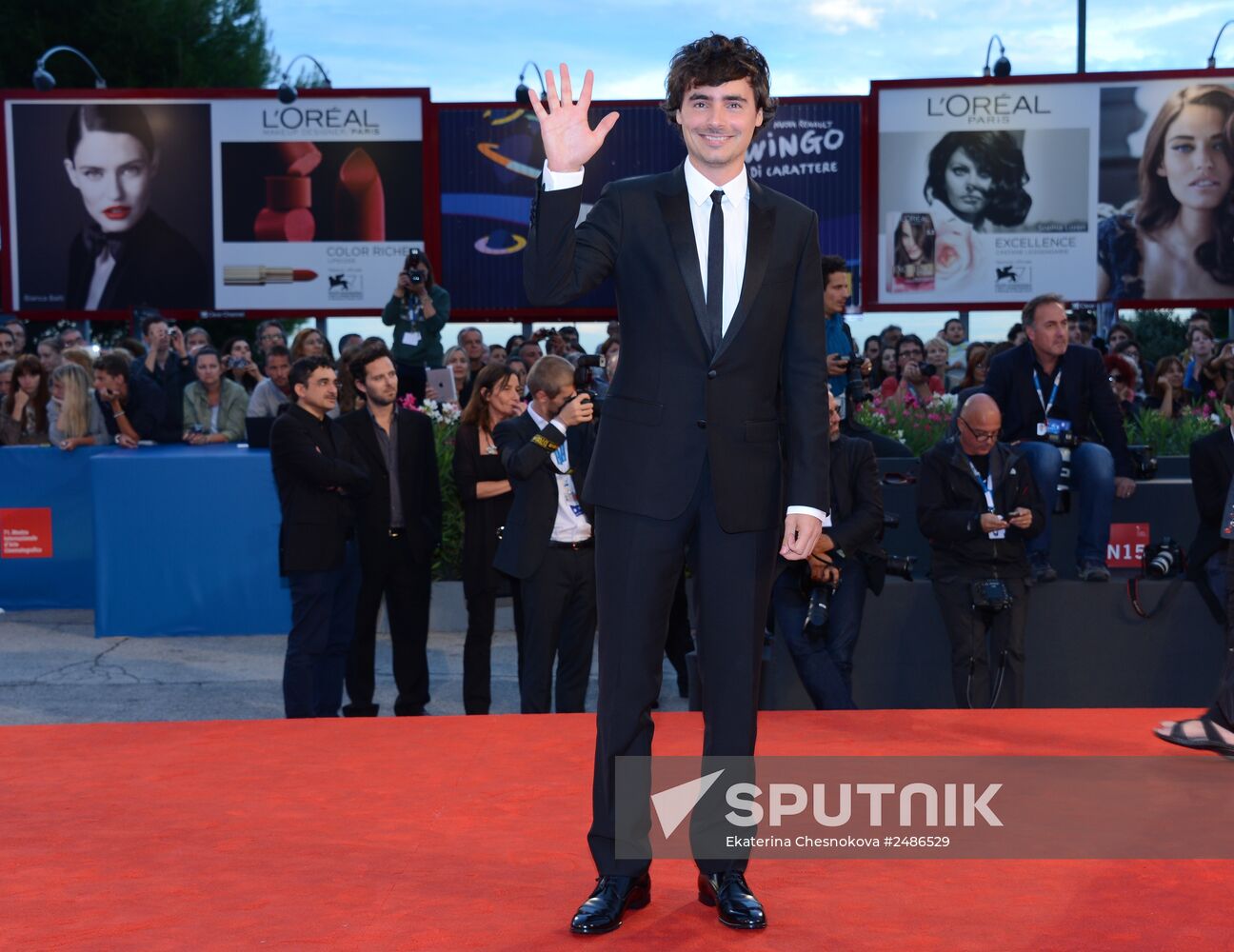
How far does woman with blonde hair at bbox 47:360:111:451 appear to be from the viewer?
10.1 meters

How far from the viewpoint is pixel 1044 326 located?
7391mm

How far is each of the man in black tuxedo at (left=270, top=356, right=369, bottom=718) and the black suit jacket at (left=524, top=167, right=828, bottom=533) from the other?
3642mm

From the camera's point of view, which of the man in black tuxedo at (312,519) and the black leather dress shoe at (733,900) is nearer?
the black leather dress shoe at (733,900)

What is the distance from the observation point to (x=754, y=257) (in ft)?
9.95

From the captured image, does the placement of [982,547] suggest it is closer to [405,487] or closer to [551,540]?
[551,540]

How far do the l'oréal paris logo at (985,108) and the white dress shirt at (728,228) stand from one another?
50.2 feet

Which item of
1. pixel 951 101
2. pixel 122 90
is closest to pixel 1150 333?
pixel 951 101

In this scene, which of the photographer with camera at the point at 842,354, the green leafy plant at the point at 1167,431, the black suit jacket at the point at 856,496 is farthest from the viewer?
the green leafy plant at the point at 1167,431

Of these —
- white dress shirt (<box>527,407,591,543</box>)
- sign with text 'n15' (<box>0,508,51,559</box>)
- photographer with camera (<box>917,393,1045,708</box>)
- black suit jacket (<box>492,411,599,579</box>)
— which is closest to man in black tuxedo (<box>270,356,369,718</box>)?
black suit jacket (<box>492,411,599,579</box>)

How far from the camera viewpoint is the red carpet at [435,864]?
9.80ft

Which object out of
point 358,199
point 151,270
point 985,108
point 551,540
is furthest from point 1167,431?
point 151,270

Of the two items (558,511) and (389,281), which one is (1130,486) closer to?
(558,511)

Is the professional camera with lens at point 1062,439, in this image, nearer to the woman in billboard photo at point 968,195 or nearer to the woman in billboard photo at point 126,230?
the woman in billboard photo at point 968,195

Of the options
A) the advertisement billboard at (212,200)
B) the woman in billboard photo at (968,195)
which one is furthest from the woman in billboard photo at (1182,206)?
the advertisement billboard at (212,200)
